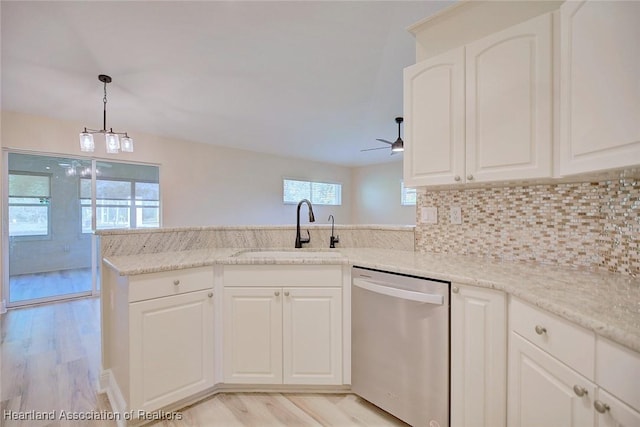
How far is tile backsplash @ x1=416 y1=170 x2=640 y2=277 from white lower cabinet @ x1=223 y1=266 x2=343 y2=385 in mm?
849

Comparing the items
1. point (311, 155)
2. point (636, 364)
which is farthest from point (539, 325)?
point (311, 155)

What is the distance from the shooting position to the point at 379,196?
752 centimetres

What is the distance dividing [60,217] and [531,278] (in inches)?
211

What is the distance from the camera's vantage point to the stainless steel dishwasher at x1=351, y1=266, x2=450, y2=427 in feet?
4.36

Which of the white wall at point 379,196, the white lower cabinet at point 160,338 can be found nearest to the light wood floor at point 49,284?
the white lower cabinet at point 160,338

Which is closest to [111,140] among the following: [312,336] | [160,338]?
[160,338]

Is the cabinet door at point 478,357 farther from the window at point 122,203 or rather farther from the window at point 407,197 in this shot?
the window at point 407,197

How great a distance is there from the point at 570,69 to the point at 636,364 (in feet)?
3.63

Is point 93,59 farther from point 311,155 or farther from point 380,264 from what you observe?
point 311,155

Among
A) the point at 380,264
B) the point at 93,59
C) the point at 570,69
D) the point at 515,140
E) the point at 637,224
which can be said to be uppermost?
the point at 93,59

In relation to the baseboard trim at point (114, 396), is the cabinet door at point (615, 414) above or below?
above

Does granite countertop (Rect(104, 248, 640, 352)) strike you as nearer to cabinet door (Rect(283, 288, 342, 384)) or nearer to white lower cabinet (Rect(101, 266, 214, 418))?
white lower cabinet (Rect(101, 266, 214, 418))

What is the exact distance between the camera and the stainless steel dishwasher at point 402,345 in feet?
4.36

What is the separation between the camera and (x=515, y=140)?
1.37 meters
